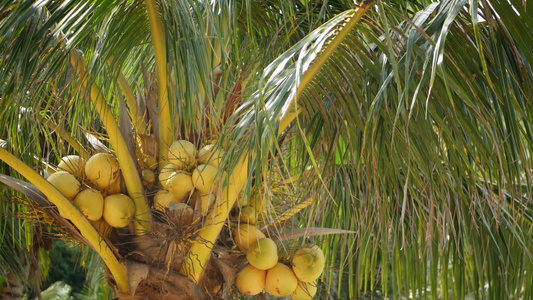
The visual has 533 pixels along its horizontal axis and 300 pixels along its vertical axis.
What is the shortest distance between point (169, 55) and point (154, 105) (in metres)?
0.50

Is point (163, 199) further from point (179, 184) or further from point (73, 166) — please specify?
point (73, 166)

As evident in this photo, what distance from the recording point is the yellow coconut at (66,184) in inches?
82.4

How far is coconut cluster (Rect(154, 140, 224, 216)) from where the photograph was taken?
2.06 m

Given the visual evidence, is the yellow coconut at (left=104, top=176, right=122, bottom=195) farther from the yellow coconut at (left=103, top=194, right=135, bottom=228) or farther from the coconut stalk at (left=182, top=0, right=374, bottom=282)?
the coconut stalk at (left=182, top=0, right=374, bottom=282)

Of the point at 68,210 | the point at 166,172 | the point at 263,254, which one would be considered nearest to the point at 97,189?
the point at 68,210

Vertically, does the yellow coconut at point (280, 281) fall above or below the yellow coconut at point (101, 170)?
below

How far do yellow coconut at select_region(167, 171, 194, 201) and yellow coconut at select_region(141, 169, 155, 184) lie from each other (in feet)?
0.80

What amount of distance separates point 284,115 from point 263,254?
2.46ft

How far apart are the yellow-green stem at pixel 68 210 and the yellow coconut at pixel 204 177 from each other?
1.36 ft

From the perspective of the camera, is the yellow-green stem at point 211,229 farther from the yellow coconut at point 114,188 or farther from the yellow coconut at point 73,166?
the yellow coconut at point 73,166

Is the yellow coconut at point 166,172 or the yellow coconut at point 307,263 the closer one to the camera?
the yellow coconut at point 166,172

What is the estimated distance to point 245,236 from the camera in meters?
2.24

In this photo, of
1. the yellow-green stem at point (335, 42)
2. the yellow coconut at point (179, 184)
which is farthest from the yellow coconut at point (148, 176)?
the yellow-green stem at point (335, 42)

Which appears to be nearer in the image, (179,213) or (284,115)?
(284,115)
